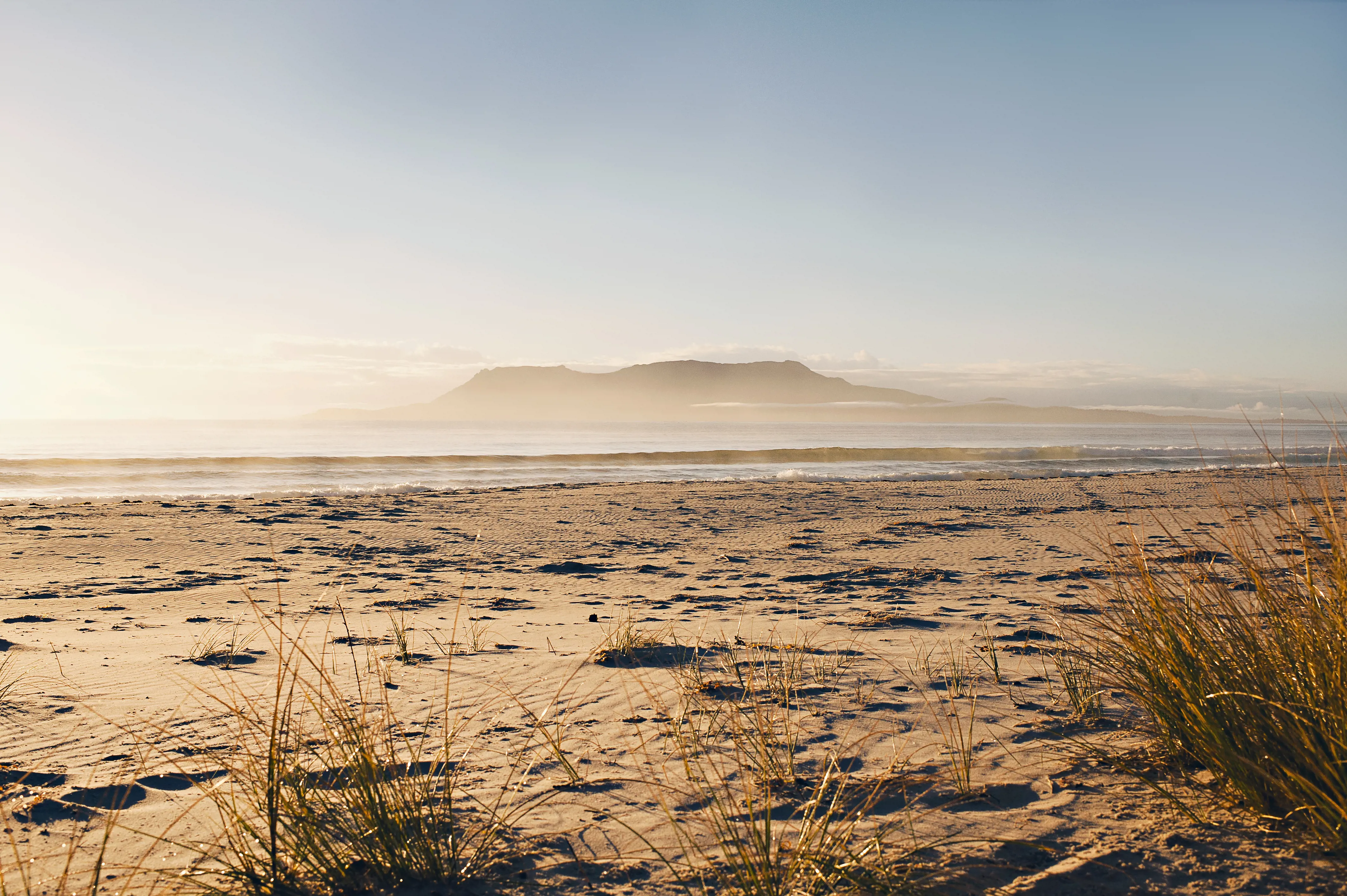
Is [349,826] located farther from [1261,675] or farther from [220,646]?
[220,646]

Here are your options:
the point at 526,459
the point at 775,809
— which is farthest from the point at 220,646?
the point at 526,459

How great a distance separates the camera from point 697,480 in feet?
71.4

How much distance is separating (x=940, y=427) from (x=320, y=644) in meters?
85.3

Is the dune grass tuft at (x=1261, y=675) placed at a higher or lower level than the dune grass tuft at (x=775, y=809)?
higher

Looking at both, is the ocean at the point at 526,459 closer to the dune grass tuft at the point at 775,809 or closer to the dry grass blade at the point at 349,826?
the dune grass tuft at the point at 775,809

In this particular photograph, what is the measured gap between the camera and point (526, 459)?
3073 cm

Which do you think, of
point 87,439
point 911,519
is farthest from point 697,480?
point 87,439

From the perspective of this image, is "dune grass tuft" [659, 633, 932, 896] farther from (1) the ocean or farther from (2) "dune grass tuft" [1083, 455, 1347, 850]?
(1) the ocean

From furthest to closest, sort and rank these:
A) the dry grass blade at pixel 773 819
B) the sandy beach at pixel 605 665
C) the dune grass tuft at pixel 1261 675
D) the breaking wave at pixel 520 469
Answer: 1. the breaking wave at pixel 520 469
2. the sandy beach at pixel 605 665
3. the dune grass tuft at pixel 1261 675
4. the dry grass blade at pixel 773 819

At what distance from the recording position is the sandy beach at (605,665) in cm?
256

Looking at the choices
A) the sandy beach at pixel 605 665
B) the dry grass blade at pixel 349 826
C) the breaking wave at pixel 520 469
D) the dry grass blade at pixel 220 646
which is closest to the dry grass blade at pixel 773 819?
the sandy beach at pixel 605 665

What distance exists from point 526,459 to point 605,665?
26406mm

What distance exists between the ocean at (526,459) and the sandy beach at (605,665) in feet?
4.80

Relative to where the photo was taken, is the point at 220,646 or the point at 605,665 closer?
the point at 605,665
